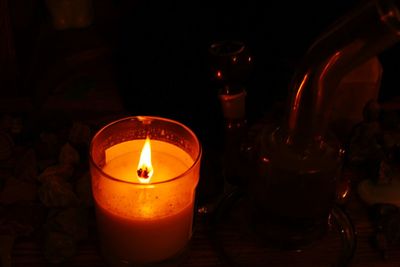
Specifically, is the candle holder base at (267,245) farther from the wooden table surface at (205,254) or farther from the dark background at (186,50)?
the dark background at (186,50)

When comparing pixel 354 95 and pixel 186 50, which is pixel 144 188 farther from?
pixel 354 95

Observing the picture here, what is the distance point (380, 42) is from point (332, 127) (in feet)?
1.06

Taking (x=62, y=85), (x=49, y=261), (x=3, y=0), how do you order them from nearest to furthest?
(x=49, y=261), (x=3, y=0), (x=62, y=85)

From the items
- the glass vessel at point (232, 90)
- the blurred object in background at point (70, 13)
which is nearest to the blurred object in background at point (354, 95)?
the glass vessel at point (232, 90)

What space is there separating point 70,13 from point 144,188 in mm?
482

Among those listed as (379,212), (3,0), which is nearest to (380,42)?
(379,212)

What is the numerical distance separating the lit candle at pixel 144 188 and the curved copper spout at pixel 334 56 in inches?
4.4

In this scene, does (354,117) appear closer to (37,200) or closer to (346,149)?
(346,149)

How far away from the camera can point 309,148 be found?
547mm

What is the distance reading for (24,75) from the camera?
0.77m

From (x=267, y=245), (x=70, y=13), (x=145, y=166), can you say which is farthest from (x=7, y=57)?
(x=267, y=245)

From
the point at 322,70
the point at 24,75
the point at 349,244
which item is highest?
the point at 322,70

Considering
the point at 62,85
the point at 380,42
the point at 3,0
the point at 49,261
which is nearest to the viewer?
the point at 380,42

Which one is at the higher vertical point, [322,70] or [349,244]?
[322,70]
